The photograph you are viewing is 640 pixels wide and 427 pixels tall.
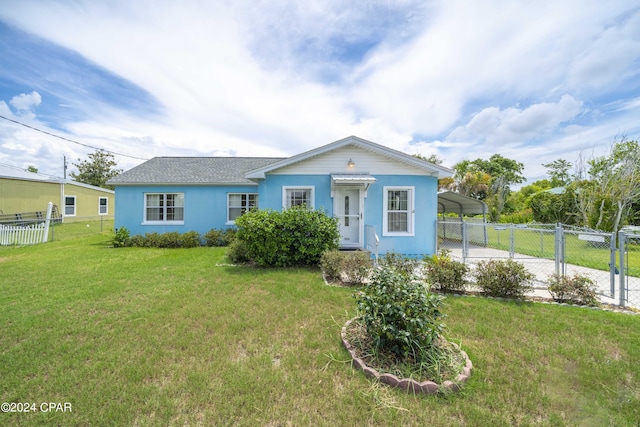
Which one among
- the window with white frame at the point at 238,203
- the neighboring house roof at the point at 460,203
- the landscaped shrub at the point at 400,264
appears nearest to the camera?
the landscaped shrub at the point at 400,264

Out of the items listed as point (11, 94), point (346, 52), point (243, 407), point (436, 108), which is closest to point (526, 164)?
point (436, 108)

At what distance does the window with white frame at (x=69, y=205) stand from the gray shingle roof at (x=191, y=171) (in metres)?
13.6

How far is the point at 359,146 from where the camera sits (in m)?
9.45

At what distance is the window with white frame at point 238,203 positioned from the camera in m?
12.5

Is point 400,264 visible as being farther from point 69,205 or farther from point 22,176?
point 69,205

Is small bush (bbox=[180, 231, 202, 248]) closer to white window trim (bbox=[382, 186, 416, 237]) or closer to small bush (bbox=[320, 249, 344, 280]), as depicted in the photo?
small bush (bbox=[320, 249, 344, 280])

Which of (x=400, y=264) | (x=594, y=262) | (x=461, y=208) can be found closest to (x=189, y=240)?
(x=400, y=264)

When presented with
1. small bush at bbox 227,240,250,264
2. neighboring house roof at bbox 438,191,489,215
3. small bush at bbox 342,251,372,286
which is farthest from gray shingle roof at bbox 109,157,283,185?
neighboring house roof at bbox 438,191,489,215

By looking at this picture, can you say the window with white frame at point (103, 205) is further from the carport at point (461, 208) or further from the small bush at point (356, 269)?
the carport at point (461, 208)

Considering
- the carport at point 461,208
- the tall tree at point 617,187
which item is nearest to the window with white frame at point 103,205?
the carport at point 461,208

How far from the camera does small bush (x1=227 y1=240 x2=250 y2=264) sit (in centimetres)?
788

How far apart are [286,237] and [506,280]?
5292 millimetres

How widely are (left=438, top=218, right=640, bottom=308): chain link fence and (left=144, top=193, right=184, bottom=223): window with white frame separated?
11855mm

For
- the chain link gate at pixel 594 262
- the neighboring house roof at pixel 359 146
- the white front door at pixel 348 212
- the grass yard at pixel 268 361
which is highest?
A: the neighboring house roof at pixel 359 146
